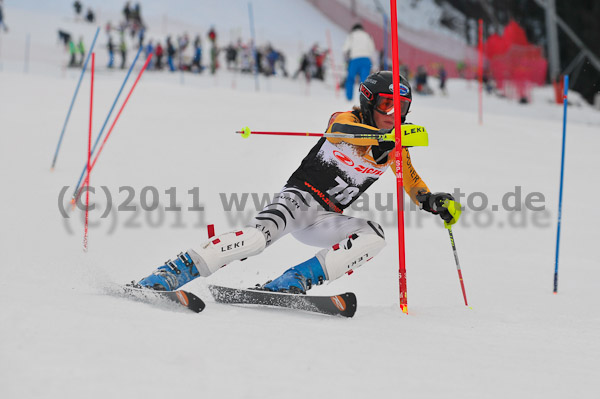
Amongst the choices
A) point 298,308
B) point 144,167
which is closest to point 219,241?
point 298,308

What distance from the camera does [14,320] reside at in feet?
8.05

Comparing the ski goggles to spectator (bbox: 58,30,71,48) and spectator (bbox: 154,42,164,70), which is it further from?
spectator (bbox: 58,30,71,48)

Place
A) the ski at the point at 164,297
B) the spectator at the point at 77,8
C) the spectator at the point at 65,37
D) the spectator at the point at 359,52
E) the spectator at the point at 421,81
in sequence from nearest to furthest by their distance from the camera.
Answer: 1. the ski at the point at 164,297
2. the spectator at the point at 359,52
3. the spectator at the point at 421,81
4. the spectator at the point at 65,37
5. the spectator at the point at 77,8

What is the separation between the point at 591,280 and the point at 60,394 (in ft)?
16.4

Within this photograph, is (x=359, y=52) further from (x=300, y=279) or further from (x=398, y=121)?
(x=300, y=279)

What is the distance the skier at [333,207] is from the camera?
3.49 metres

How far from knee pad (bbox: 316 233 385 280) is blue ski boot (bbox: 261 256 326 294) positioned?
4 cm

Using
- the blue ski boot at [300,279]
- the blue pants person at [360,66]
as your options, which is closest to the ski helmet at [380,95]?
the blue ski boot at [300,279]

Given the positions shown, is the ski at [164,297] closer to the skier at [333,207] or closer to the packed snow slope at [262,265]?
the packed snow slope at [262,265]

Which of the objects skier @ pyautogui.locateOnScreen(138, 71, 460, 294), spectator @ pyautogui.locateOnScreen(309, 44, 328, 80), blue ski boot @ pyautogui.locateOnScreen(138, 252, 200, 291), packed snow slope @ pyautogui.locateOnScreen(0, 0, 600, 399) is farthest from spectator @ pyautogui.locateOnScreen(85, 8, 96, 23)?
blue ski boot @ pyautogui.locateOnScreen(138, 252, 200, 291)

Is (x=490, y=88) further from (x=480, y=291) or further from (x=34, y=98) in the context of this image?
(x=480, y=291)

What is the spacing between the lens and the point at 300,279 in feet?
11.5

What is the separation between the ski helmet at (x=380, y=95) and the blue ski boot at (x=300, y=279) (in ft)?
3.09

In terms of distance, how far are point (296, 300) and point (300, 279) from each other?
0.16 metres
